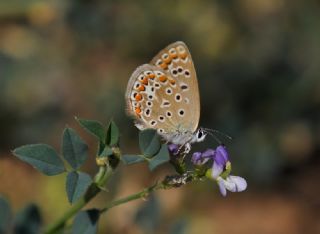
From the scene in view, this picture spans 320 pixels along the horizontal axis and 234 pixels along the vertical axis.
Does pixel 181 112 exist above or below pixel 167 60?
below

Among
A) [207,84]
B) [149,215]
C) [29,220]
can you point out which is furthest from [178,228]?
[207,84]

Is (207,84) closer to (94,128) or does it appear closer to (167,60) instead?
(167,60)

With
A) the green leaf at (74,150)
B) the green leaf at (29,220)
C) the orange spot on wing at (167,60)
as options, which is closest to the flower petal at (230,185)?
the green leaf at (74,150)

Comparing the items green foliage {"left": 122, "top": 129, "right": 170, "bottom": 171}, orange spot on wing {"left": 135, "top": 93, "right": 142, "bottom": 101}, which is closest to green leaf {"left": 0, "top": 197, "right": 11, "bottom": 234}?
orange spot on wing {"left": 135, "top": 93, "right": 142, "bottom": 101}

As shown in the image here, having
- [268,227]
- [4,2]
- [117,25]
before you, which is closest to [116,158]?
[4,2]

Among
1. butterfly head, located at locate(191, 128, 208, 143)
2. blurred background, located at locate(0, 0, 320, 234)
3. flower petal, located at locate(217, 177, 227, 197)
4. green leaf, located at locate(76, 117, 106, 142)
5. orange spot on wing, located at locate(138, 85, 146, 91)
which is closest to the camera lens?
green leaf, located at locate(76, 117, 106, 142)

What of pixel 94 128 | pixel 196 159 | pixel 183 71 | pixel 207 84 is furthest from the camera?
pixel 207 84

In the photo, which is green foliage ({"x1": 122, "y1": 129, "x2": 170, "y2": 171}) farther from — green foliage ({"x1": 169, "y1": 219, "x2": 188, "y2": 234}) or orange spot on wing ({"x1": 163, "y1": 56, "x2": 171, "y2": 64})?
green foliage ({"x1": 169, "y1": 219, "x2": 188, "y2": 234})
